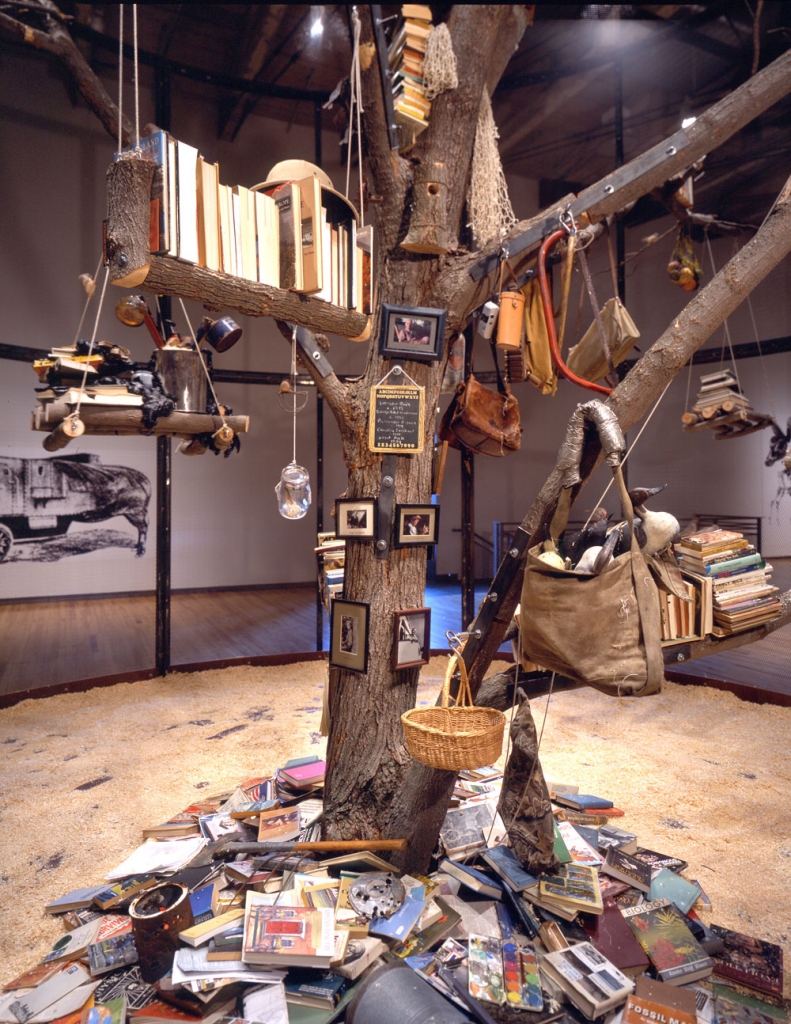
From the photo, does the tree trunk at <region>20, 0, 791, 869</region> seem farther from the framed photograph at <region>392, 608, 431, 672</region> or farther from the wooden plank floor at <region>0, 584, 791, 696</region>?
the wooden plank floor at <region>0, 584, 791, 696</region>

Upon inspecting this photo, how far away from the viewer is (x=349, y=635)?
2.53m

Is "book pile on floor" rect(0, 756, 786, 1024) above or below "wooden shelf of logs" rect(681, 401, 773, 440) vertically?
below

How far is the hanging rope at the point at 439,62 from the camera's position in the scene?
8.04 ft

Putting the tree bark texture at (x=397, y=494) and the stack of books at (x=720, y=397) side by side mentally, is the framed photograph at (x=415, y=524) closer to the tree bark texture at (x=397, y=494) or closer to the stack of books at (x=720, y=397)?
the tree bark texture at (x=397, y=494)

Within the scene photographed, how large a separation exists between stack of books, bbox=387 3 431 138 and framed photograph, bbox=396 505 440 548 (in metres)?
1.45

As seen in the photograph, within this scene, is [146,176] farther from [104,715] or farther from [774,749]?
[774,749]

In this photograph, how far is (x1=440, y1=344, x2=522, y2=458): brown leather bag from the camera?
263 centimetres

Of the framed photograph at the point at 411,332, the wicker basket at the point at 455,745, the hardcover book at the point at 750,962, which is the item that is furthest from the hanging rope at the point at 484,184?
the hardcover book at the point at 750,962

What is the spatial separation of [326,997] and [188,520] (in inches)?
273

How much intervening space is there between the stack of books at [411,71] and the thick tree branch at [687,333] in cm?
125

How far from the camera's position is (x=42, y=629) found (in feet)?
21.0

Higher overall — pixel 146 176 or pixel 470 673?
pixel 146 176

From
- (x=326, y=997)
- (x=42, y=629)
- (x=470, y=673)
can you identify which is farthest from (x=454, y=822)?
(x=42, y=629)

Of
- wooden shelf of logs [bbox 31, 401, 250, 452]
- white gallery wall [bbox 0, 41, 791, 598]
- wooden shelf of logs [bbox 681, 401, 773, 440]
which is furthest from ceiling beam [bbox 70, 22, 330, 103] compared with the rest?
wooden shelf of logs [bbox 681, 401, 773, 440]
